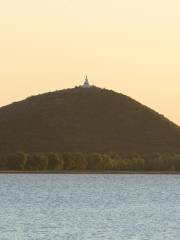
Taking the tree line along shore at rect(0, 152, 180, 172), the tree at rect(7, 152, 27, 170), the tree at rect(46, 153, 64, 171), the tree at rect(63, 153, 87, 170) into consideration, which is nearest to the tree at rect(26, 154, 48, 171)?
the tree line along shore at rect(0, 152, 180, 172)

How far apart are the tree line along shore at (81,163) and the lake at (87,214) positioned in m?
40.3

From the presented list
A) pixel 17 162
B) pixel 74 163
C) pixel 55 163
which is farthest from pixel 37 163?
pixel 74 163

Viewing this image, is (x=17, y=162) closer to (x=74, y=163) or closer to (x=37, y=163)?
(x=37, y=163)

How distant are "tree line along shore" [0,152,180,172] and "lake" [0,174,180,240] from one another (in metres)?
40.3

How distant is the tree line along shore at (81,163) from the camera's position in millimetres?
173625

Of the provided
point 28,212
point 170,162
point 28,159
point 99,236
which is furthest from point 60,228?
point 170,162

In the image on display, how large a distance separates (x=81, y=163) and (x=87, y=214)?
9413cm

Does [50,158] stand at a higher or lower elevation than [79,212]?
higher

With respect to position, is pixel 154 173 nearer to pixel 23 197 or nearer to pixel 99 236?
pixel 23 197

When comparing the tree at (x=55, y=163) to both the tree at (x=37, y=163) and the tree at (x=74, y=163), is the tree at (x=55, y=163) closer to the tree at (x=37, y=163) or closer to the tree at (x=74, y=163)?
the tree at (x=37, y=163)

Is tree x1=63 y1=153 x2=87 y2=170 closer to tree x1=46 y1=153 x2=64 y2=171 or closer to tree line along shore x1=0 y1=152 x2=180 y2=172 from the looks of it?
tree line along shore x1=0 y1=152 x2=180 y2=172

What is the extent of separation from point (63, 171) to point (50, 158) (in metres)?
2.71

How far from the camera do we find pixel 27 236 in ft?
214

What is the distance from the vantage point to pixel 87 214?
83.4 m
